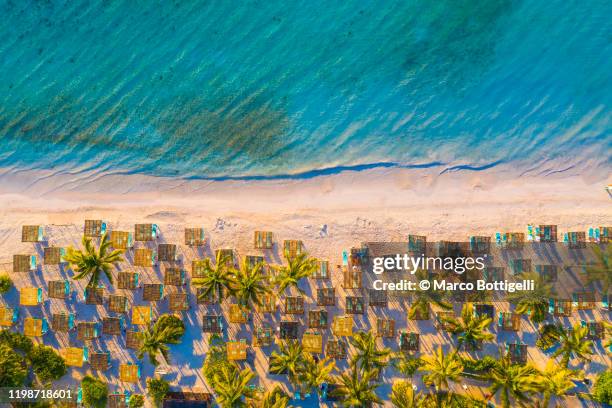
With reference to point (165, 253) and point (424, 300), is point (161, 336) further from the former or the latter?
point (424, 300)

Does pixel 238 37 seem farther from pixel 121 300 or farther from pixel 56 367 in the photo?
pixel 56 367

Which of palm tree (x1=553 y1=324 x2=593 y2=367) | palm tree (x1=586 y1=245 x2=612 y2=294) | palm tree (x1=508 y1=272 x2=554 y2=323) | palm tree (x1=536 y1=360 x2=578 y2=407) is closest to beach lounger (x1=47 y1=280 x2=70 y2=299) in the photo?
palm tree (x1=508 y1=272 x2=554 y2=323)

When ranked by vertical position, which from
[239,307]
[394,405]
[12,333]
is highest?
[239,307]

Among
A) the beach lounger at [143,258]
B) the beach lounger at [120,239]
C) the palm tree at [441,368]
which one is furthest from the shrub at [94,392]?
the palm tree at [441,368]

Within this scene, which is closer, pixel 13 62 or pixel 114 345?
pixel 114 345

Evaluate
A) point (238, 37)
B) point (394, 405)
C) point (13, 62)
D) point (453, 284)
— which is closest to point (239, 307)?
point (394, 405)
